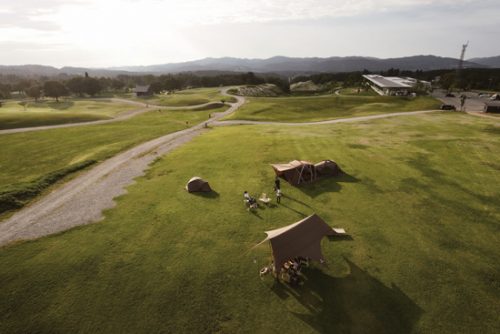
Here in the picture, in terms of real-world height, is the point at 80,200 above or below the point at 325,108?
above

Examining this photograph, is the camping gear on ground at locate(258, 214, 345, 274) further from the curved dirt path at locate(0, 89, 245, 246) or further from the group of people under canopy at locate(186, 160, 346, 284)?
the curved dirt path at locate(0, 89, 245, 246)

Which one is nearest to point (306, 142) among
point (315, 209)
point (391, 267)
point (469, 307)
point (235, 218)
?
point (315, 209)

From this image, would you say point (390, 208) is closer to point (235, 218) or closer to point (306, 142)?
point (235, 218)

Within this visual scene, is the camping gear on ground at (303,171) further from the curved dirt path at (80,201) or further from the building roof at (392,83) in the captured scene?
the building roof at (392,83)

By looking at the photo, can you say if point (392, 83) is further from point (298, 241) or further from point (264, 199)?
point (298, 241)

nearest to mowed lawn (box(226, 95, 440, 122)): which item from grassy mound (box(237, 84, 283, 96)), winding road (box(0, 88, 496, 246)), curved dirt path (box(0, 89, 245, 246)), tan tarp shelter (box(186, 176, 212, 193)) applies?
winding road (box(0, 88, 496, 246))

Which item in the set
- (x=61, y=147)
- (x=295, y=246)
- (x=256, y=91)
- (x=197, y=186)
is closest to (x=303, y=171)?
(x=197, y=186)
